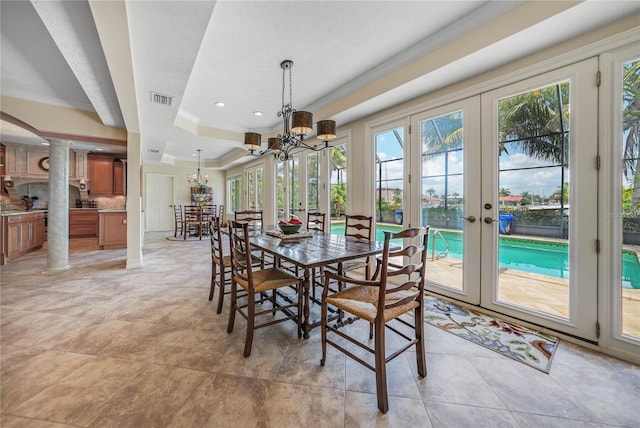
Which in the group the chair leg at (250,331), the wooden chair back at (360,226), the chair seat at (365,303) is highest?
the wooden chair back at (360,226)

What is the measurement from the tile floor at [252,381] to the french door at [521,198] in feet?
1.69

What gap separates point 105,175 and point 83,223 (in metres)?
1.39

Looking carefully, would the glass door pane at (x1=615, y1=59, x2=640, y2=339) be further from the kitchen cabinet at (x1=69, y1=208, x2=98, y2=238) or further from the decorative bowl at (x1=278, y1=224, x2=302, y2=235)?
the kitchen cabinet at (x1=69, y1=208, x2=98, y2=238)

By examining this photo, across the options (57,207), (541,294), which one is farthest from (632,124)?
(57,207)

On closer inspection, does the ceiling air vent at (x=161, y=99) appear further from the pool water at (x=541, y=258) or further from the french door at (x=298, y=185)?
the pool water at (x=541, y=258)

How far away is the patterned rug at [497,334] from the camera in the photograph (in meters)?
1.78

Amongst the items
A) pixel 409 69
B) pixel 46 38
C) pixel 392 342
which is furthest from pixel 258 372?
pixel 46 38

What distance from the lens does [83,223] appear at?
6.47 metres

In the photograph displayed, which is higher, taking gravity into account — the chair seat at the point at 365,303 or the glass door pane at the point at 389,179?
the glass door pane at the point at 389,179

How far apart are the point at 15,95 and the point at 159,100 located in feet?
6.75

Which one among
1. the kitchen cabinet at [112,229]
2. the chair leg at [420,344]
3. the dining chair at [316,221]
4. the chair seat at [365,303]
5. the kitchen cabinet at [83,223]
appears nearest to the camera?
the chair seat at [365,303]

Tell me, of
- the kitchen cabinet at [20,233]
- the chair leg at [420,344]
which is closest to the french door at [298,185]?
the chair leg at [420,344]

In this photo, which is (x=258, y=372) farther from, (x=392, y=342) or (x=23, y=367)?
(x=23, y=367)

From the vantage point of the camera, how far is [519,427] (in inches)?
47.9
